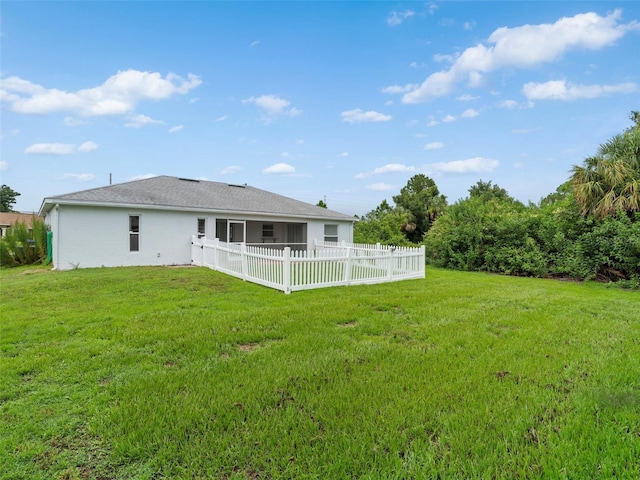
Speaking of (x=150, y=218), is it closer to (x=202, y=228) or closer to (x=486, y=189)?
(x=202, y=228)

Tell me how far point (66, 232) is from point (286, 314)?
10.3 metres

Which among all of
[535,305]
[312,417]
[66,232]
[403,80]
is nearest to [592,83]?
[403,80]

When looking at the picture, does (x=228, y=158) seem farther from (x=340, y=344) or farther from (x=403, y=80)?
(x=340, y=344)

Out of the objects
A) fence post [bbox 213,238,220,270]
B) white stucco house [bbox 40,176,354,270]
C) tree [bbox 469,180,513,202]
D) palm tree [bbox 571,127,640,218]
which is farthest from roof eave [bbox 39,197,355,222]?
tree [bbox 469,180,513,202]

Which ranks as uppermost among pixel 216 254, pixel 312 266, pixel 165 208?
pixel 165 208

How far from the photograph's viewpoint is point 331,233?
19.1 metres

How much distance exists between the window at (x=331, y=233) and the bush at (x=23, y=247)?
43.5 feet

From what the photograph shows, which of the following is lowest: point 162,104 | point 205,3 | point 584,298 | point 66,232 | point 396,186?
point 584,298

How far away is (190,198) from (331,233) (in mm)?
7791

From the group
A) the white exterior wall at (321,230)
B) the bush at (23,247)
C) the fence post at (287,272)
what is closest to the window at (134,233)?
the bush at (23,247)

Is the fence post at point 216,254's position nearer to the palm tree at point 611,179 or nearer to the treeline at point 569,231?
the treeline at point 569,231

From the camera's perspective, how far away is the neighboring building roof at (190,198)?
40.5 ft

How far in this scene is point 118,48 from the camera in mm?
12430

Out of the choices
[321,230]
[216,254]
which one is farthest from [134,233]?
[321,230]
